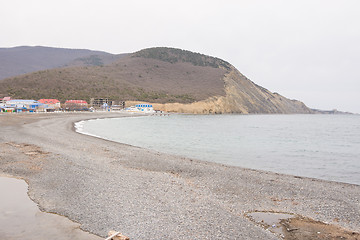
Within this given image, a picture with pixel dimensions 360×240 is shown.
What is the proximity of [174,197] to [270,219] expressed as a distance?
3.68 metres

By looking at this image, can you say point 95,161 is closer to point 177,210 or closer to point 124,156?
point 124,156

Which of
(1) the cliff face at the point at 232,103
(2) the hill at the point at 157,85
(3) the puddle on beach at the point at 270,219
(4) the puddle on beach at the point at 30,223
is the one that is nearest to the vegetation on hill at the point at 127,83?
(2) the hill at the point at 157,85

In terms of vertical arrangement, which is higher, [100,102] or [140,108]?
[100,102]

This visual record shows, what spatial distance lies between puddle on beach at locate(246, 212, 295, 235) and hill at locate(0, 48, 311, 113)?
4435 inches

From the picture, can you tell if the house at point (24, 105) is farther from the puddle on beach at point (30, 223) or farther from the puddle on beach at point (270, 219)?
→ the puddle on beach at point (270, 219)


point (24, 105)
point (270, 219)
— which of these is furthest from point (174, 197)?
point (24, 105)

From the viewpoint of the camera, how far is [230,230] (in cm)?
794

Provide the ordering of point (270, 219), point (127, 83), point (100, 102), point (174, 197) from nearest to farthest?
point (270, 219) < point (174, 197) < point (100, 102) < point (127, 83)

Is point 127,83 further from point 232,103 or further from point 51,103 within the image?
point 232,103

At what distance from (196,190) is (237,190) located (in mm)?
1978

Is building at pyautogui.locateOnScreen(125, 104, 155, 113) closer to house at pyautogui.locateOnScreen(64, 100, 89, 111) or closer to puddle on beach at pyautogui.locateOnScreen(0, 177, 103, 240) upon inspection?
house at pyautogui.locateOnScreen(64, 100, 89, 111)

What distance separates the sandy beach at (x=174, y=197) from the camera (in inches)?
315

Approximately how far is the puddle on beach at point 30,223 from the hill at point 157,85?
109039 millimetres

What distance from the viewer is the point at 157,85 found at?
507 ft
